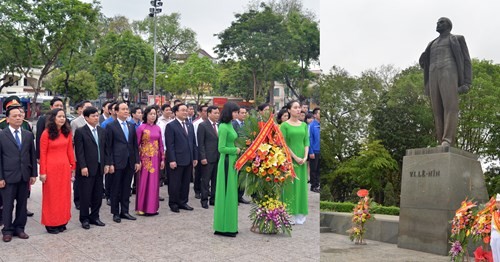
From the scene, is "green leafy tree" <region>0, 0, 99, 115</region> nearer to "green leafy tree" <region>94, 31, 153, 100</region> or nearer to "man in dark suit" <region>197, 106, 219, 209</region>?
"green leafy tree" <region>94, 31, 153, 100</region>

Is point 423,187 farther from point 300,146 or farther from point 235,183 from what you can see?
point 235,183

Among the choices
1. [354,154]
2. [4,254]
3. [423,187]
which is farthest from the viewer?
[354,154]

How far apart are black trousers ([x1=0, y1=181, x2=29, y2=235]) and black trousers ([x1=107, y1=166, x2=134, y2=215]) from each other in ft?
3.16

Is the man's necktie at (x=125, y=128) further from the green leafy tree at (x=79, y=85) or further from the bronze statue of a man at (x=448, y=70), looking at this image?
the green leafy tree at (x=79, y=85)

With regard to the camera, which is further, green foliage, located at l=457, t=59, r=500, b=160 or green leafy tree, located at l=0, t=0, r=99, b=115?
green leafy tree, located at l=0, t=0, r=99, b=115

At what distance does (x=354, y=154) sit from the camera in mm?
9227

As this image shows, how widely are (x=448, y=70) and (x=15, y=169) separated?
443cm

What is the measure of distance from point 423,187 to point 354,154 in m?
3.64

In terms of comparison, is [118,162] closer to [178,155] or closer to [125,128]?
[125,128]

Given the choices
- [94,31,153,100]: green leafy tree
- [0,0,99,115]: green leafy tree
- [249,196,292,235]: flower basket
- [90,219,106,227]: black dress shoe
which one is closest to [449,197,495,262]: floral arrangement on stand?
[249,196,292,235]: flower basket

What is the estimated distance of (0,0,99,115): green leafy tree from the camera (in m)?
13.5

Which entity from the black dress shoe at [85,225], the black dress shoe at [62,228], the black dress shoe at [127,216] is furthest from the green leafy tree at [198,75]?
the black dress shoe at [62,228]

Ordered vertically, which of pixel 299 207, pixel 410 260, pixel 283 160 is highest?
pixel 283 160

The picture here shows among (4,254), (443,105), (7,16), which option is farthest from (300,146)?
(7,16)
